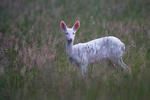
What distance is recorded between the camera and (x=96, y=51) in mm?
6883

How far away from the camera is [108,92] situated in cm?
494

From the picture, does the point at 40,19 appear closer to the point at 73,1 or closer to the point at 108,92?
the point at 73,1

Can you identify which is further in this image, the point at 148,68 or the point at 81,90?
the point at 148,68

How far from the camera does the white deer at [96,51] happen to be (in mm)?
6801

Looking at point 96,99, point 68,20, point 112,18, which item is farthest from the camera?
point 112,18

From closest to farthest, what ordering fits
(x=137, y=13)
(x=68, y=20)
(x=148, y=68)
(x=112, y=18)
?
(x=148, y=68)
(x=68, y=20)
(x=112, y=18)
(x=137, y=13)

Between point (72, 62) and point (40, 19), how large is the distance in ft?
19.0

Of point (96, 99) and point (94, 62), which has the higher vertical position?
point (94, 62)

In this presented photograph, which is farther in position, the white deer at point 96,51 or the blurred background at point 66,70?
the white deer at point 96,51

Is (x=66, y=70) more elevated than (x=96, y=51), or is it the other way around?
(x=96, y=51)

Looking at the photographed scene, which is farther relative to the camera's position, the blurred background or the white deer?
the white deer

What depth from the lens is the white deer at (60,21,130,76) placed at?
6801 mm

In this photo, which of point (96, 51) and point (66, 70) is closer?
point (66, 70)

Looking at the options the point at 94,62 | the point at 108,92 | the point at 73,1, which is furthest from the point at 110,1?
the point at 108,92
